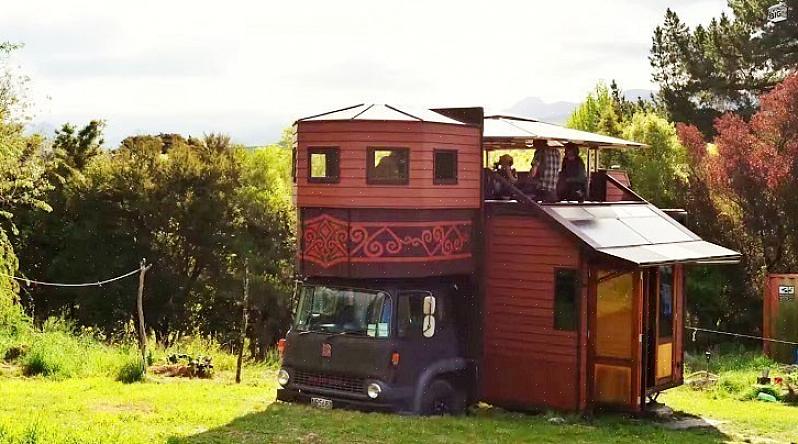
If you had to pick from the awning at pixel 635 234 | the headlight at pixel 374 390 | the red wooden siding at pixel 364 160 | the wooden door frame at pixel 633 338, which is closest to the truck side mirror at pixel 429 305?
the headlight at pixel 374 390

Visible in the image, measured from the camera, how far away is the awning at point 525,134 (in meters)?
15.9

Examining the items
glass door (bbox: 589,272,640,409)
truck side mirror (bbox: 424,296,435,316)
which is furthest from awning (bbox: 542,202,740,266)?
truck side mirror (bbox: 424,296,435,316)

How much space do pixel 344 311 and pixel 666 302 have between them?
596cm

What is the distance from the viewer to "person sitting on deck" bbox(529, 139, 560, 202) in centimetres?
1672

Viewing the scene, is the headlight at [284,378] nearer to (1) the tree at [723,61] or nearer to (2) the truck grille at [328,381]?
(2) the truck grille at [328,381]

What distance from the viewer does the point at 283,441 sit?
11445 millimetres

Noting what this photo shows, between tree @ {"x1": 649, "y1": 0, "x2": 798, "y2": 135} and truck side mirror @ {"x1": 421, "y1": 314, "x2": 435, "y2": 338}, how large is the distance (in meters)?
33.0

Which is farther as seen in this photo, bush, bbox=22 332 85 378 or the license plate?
bush, bbox=22 332 85 378

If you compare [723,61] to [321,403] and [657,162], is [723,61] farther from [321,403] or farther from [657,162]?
[321,403]

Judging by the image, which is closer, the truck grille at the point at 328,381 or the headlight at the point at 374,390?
the headlight at the point at 374,390

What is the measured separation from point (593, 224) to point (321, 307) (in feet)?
15.8

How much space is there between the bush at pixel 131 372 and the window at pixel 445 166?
6.74 meters

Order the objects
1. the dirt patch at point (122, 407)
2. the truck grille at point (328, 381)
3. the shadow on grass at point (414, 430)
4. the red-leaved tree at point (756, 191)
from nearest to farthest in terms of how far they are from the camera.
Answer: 1. the shadow on grass at point (414, 430)
2. the dirt patch at point (122, 407)
3. the truck grille at point (328, 381)
4. the red-leaved tree at point (756, 191)

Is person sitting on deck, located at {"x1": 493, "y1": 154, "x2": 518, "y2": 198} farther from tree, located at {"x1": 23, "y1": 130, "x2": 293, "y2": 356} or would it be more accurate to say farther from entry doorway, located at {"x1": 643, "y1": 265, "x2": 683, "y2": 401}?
tree, located at {"x1": 23, "y1": 130, "x2": 293, "y2": 356}
